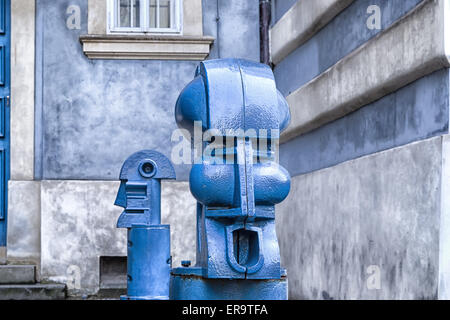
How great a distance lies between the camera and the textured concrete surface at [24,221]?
8.17 metres

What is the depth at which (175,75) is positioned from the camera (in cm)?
853

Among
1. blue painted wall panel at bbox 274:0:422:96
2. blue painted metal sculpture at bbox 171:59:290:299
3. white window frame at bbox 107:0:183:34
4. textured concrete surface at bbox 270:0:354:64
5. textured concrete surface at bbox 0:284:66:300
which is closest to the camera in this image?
blue painted metal sculpture at bbox 171:59:290:299

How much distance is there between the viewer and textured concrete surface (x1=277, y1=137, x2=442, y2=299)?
180 inches

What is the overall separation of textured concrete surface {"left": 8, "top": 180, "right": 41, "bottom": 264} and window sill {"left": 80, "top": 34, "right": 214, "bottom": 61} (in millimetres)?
1638

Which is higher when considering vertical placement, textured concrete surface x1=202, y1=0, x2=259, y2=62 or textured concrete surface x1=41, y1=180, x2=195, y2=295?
textured concrete surface x1=202, y1=0, x2=259, y2=62

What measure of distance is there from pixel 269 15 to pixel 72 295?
12.7 feet

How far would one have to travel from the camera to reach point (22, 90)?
8305 mm

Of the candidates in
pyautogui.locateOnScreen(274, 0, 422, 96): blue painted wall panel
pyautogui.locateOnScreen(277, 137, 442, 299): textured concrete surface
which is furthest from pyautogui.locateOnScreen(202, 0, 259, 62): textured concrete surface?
pyautogui.locateOnScreen(277, 137, 442, 299): textured concrete surface

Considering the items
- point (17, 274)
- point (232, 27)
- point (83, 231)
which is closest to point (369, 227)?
point (83, 231)

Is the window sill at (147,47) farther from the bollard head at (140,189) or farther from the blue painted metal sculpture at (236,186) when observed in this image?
the blue painted metal sculpture at (236,186)

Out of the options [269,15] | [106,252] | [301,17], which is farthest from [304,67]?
[106,252]

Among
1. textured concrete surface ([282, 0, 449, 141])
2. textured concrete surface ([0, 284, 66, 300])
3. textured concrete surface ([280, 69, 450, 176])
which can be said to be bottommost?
textured concrete surface ([0, 284, 66, 300])

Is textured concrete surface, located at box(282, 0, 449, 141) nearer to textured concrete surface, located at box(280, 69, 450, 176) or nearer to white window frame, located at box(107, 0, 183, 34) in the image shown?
textured concrete surface, located at box(280, 69, 450, 176)
